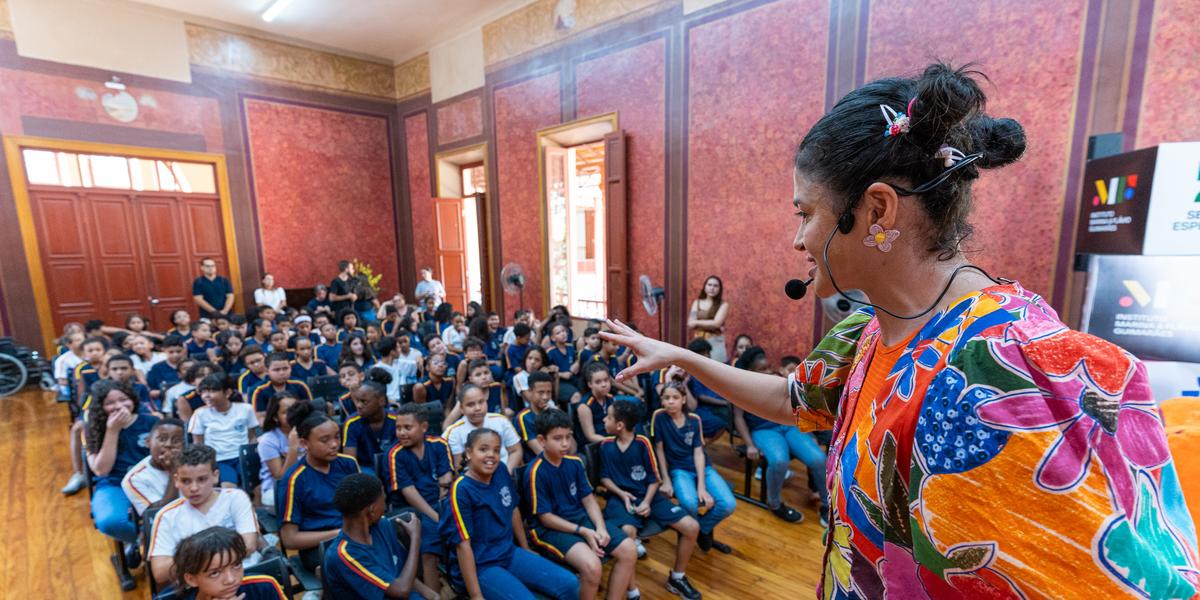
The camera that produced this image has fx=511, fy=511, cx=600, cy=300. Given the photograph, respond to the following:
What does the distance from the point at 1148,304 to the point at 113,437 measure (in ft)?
19.2

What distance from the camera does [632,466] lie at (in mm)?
2891

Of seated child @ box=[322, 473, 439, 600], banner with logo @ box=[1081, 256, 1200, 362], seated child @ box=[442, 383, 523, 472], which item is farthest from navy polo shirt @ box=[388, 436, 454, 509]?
banner with logo @ box=[1081, 256, 1200, 362]

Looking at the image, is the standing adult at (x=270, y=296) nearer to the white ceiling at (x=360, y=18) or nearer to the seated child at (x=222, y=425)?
the white ceiling at (x=360, y=18)

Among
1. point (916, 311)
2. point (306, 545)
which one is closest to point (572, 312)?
point (306, 545)

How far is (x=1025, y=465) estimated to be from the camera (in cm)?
48

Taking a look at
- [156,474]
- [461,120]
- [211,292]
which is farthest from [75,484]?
[461,120]

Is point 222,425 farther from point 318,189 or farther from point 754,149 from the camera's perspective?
point 318,189

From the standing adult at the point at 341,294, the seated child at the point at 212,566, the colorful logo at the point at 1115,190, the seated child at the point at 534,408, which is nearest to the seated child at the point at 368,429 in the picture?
the seated child at the point at 534,408

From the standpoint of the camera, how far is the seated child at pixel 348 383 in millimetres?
3830

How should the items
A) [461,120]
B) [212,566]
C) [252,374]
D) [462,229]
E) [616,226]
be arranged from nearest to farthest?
[212,566], [252,374], [616,226], [461,120], [462,229]

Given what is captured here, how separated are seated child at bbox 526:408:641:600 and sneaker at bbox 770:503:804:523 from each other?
3.93 feet

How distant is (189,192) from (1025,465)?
9621 mm

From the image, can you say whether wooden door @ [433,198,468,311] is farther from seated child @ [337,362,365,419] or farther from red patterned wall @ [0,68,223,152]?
seated child @ [337,362,365,419]

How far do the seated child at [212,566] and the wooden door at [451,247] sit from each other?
7.06 meters
